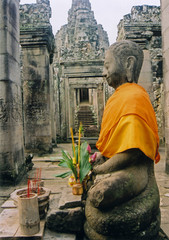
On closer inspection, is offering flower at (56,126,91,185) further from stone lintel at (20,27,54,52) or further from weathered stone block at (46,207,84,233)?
stone lintel at (20,27,54,52)

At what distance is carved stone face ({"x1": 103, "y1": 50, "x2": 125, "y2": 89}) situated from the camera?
241cm

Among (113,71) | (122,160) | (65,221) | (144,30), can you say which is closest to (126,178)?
(122,160)

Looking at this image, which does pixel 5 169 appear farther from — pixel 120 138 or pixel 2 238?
pixel 120 138

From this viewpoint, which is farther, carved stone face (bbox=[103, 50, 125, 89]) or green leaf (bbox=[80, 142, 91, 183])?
green leaf (bbox=[80, 142, 91, 183])

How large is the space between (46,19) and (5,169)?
6222 millimetres

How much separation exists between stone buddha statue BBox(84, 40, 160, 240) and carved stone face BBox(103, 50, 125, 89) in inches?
7.7

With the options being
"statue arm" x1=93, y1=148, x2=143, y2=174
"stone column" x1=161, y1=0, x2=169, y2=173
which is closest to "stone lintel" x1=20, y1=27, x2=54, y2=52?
"stone column" x1=161, y1=0, x2=169, y2=173

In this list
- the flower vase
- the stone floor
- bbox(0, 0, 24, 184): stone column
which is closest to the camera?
the flower vase

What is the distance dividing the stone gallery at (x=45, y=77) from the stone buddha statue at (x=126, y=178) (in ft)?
0.09

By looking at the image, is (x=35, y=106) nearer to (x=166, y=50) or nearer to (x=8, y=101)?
(x=8, y=101)

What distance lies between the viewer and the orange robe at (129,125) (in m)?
2.03

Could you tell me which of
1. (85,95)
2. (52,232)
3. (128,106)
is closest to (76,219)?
(52,232)

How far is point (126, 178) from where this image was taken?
6.68 feet

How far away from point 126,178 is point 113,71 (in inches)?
43.0
